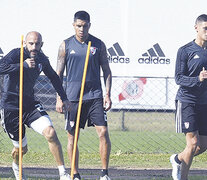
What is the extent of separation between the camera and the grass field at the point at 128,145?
12477mm

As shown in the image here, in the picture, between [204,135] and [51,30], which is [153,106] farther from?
[204,135]

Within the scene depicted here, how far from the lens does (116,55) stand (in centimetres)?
1723

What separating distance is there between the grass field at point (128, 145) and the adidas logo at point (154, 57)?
56.8 inches

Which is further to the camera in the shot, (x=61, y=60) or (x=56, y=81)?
(x=61, y=60)

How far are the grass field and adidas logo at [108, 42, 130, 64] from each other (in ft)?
4.78

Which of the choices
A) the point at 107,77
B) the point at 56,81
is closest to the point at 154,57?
the point at 107,77

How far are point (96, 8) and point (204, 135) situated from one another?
8360 millimetres

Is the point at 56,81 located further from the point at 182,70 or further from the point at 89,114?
the point at 182,70

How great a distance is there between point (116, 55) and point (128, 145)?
314 centimetres

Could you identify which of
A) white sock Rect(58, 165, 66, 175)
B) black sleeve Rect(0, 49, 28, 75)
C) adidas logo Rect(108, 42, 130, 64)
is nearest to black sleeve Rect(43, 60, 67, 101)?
black sleeve Rect(0, 49, 28, 75)

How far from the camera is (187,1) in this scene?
17562 mm

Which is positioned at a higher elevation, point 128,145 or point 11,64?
point 11,64

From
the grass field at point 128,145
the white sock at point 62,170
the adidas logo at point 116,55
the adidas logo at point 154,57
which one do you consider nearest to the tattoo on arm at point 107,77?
the white sock at point 62,170

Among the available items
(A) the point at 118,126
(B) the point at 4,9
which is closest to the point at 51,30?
(B) the point at 4,9
